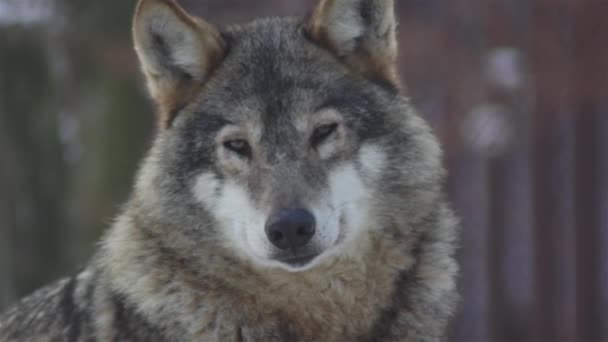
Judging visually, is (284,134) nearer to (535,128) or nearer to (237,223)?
(237,223)

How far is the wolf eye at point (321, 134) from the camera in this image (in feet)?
15.1

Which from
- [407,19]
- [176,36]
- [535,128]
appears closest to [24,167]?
[407,19]

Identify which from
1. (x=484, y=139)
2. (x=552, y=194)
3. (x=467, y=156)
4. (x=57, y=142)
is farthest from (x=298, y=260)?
(x=57, y=142)

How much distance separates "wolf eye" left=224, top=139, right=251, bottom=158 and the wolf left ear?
0.68 meters

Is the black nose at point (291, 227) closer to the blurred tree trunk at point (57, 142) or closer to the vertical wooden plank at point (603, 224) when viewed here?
the vertical wooden plank at point (603, 224)

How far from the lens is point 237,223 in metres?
A: 4.54

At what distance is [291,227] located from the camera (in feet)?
14.1

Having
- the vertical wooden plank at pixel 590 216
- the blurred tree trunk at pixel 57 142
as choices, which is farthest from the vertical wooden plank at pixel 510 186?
the blurred tree trunk at pixel 57 142

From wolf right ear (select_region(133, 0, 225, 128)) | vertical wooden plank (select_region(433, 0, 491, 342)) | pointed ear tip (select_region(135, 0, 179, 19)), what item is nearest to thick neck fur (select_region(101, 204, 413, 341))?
wolf right ear (select_region(133, 0, 225, 128))

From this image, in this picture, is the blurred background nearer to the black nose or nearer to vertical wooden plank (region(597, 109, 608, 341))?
vertical wooden plank (region(597, 109, 608, 341))

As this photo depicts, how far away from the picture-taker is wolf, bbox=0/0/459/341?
4.49 meters

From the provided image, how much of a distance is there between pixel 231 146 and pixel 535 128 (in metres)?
6.00

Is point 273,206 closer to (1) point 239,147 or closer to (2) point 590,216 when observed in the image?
(1) point 239,147

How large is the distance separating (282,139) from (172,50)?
2.44 ft
